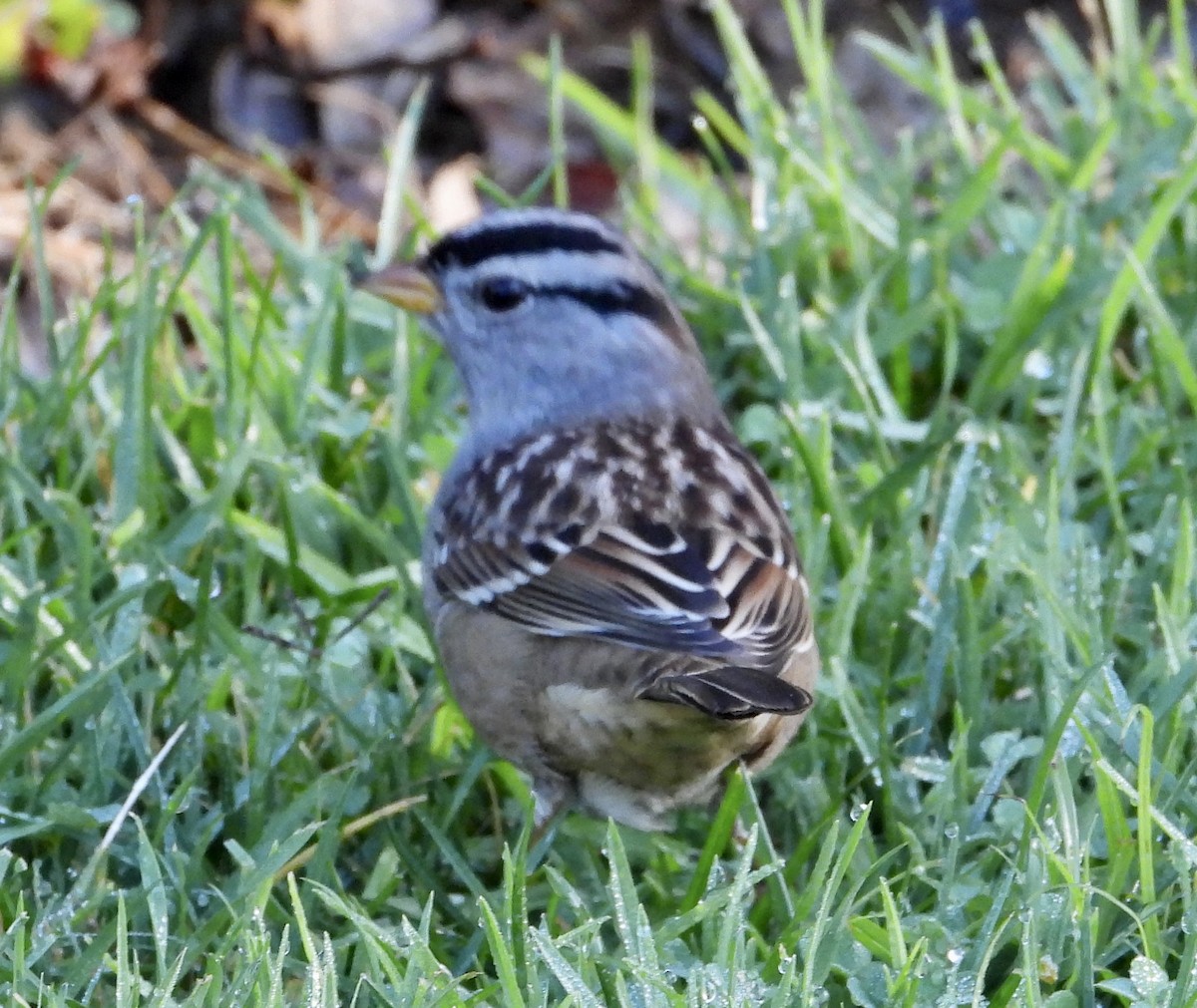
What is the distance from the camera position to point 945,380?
4934 millimetres

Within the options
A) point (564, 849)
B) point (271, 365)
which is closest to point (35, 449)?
point (271, 365)

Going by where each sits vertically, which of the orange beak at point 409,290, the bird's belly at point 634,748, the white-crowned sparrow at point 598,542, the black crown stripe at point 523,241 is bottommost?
the bird's belly at point 634,748

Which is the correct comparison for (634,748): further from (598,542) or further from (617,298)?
(617,298)

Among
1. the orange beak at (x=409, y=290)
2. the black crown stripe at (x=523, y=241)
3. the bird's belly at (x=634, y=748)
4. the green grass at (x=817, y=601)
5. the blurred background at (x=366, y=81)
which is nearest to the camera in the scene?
the green grass at (x=817, y=601)

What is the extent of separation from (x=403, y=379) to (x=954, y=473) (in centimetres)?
135

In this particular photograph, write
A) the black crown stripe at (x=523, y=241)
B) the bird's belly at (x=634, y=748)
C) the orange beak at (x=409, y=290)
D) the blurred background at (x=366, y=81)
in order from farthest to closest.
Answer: the blurred background at (x=366, y=81)
the orange beak at (x=409, y=290)
the black crown stripe at (x=523, y=241)
the bird's belly at (x=634, y=748)

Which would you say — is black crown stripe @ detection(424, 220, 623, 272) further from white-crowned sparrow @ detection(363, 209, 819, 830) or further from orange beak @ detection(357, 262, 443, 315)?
orange beak @ detection(357, 262, 443, 315)

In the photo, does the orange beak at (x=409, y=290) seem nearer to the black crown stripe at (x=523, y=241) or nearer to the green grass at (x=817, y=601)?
the black crown stripe at (x=523, y=241)

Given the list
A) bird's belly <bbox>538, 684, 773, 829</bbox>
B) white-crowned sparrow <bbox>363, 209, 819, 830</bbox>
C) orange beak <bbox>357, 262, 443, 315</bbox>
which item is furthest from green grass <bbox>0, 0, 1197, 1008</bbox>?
orange beak <bbox>357, 262, 443, 315</bbox>

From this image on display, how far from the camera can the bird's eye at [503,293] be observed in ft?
14.1

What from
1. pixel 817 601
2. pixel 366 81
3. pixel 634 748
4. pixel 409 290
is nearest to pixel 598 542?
pixel 634 748

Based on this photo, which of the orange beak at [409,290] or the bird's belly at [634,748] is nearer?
the bird's belly at [634,748]

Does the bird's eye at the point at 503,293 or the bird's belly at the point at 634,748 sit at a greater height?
the bird's eye at the point at 503,293

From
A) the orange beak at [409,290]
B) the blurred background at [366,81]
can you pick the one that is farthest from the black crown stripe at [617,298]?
the blurred background at [366,81]
